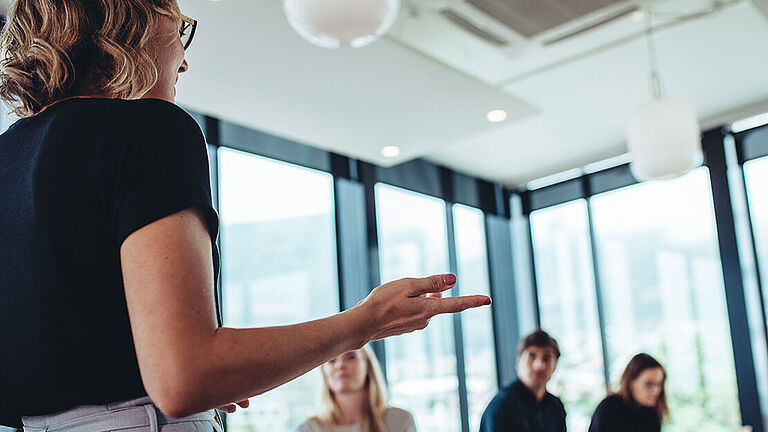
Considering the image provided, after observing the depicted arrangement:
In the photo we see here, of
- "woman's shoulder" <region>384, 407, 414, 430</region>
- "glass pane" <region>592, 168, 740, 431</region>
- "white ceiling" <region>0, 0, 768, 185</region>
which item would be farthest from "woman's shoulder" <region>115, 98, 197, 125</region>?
"glass pane" <region>592, 168, 740, 431</region>

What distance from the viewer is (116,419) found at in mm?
603

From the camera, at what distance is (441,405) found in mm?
5613

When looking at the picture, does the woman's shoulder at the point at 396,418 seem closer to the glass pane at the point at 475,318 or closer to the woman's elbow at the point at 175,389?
the glass pane at the point at 475,318

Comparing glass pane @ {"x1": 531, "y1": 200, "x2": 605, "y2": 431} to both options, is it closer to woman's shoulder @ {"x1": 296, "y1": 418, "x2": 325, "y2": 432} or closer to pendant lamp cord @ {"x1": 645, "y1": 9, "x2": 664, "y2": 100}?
pendant lamp cord @ {"x1": 645, "y1": 9, "x2": 664, "y2": 100}

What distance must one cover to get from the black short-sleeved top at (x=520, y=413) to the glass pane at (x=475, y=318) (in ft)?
7.30

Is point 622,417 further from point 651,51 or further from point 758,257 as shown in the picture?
point 758,257

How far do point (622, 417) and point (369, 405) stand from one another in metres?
1.30

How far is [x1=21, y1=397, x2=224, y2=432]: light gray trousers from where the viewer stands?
23.7 inches

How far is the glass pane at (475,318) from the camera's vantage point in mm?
6008

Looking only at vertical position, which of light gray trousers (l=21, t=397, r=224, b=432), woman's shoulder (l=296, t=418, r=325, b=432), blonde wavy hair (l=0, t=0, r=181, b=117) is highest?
blonde wavy hair (l=0, t=0, r=181, b=117)

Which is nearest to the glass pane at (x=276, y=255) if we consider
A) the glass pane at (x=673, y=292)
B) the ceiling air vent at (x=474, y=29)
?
the ceiling air vent at (x=474, y=29)

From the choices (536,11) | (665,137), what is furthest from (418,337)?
(536,11)

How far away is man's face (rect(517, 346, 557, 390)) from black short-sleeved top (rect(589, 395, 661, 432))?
1.10ft

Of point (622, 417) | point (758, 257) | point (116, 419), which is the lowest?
point (622, 417)
